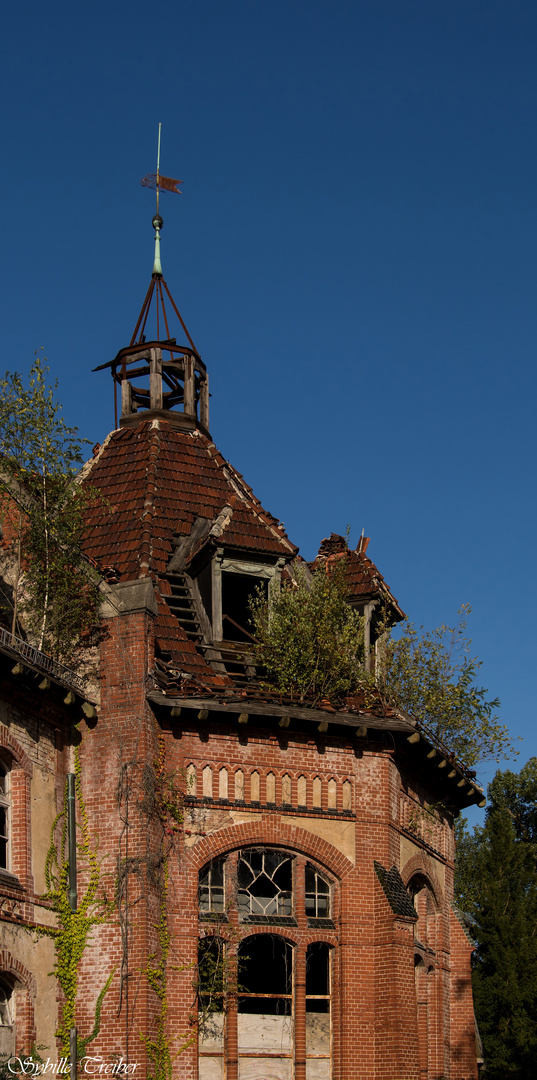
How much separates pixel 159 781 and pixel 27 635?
326 centimetres

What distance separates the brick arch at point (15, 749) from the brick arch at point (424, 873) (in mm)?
7350

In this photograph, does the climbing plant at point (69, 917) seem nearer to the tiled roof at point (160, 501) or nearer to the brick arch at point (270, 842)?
the brick arch at point (270, 842)

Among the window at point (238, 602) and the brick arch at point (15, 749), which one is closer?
the brick arch at point (15, 749)

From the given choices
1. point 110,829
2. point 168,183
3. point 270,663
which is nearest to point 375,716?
point 270,663

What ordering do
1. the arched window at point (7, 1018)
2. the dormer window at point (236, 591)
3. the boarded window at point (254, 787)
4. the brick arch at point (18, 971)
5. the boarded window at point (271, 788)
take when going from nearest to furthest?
the brick arch at point (18, 971), the arched window at point (7, 1018), the boarded window at point (254, 787), the boarded window at point (271, 788), the dormer window at point (236, 591)

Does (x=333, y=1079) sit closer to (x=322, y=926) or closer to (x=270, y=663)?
(x=322, y=926)

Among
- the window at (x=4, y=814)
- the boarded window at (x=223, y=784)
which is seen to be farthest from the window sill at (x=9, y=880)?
the boarded window at (x=223, y=784)

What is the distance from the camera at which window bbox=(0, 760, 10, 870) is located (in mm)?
17859

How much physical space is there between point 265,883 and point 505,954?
17.0m

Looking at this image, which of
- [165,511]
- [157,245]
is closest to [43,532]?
[165,511]

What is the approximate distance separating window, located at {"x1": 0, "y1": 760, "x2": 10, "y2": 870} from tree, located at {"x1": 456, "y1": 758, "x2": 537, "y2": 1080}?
2065cm

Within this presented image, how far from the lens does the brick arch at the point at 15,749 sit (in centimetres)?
1803

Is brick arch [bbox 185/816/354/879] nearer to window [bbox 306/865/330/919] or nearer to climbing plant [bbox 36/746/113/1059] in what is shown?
window [bbox 306/865/330/919]

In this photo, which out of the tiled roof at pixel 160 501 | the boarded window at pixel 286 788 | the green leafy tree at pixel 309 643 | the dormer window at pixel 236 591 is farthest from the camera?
the tiled roof at pixel 160 501
